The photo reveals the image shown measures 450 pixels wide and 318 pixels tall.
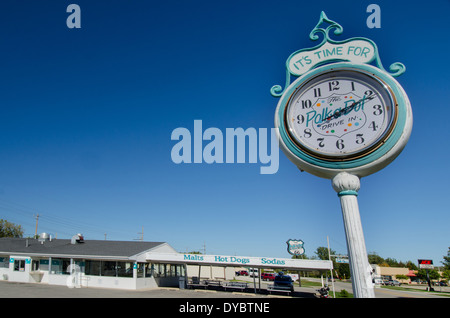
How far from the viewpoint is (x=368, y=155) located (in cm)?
659

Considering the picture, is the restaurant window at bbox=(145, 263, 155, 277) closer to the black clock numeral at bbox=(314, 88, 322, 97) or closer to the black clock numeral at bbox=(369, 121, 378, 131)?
the black clock numeral at bbox=(314, 88, 322, 97)

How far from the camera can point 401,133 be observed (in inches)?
253

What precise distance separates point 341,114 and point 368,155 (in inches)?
46.5

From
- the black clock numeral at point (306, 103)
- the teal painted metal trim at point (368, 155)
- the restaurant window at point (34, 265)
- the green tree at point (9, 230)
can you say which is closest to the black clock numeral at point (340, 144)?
the teal painted metal trim at point (368, 155)

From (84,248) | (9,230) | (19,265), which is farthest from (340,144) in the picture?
(9,230)

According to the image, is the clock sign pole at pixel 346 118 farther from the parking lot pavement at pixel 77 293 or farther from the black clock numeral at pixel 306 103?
the parking lot pavement at pixel 77 293

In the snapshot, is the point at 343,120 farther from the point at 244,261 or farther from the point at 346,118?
the point at 244,261

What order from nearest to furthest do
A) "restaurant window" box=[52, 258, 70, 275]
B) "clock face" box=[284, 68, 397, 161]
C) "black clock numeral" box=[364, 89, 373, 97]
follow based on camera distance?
"clock face" box=[284, 68, 397, 161]
"black clock numeral" box=[364, 89, 373, 97]
"restaurant window" box=[52, 258, 70, 275]

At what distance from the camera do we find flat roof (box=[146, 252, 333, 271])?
21.2 m

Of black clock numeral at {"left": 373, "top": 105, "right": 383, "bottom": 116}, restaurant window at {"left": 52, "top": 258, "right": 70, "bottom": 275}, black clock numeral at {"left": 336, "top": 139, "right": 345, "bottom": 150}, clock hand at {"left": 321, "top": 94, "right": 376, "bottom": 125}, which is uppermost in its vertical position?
clock hand at {"left": 321, "top": 94, "right": 376, "bottom": 125}

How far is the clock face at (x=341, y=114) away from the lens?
6699 mm

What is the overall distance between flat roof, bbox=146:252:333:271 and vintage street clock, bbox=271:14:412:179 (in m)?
16.2

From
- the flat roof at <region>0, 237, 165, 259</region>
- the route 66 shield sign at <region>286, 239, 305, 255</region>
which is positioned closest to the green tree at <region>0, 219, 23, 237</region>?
the flat roof at <region>0, 237, 165, 259</region>
